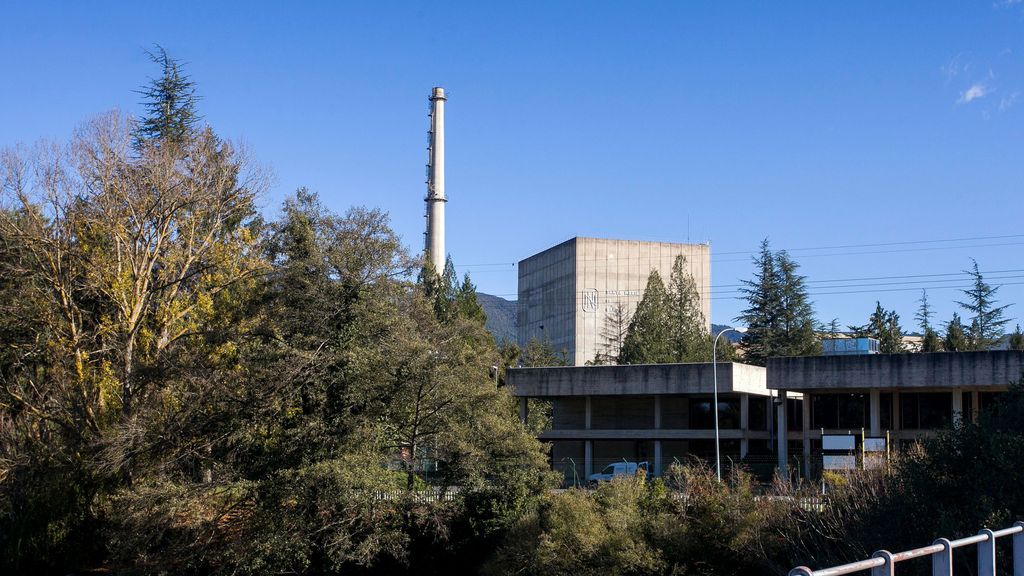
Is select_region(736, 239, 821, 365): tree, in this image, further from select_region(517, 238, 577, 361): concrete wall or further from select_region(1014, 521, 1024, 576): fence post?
select_region(1014, 521, 1024, 576): fence post

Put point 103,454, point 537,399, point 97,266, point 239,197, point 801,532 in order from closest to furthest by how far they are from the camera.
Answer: point 801,532 < point 103,454 < point 97,266 < point 239,197 < point 537,399

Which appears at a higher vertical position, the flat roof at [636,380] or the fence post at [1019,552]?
the flat roof at [636,380]

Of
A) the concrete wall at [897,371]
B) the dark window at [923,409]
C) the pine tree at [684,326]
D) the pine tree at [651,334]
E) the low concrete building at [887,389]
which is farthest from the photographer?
the pine tree at [684,326]

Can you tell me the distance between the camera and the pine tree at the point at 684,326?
79.4 metres

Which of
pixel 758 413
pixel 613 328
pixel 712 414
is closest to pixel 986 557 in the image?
pixel 712 414

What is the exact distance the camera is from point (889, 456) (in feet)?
85.5

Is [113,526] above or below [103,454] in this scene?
below

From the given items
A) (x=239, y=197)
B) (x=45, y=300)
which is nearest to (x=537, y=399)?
(x=239, y=197)

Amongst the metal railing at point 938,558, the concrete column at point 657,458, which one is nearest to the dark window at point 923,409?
the concrete column at point 657,458

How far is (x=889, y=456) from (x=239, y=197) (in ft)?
87.6

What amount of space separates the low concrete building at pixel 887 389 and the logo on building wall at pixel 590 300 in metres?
63.9

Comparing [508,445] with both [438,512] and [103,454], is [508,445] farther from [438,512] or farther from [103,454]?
[103,454]

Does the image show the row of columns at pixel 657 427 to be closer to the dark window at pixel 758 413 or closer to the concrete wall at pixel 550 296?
the dark window at pixel 758 413

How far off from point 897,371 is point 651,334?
28.9 meters
